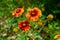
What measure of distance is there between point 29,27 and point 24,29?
0.07m

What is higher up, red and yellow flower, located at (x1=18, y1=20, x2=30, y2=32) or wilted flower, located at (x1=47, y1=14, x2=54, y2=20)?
wilted flower, located at (x1=47, y1=14, x2=54, y2=20)

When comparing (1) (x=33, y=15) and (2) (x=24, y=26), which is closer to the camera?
(2) (x=24, y=26)

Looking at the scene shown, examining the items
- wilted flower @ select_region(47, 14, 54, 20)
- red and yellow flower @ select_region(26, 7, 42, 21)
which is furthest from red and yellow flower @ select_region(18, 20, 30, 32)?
wilted flower @ select_region(47, 14, 54, 20)

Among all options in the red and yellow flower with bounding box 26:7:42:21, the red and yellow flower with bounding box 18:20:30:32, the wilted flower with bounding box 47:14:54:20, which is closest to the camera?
the red and yellow flower with bounding box 18:20:30:32

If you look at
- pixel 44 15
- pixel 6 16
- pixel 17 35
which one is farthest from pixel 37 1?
pixel 17 35

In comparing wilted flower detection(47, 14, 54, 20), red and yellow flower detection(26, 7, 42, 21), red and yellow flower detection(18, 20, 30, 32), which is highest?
wilted flower detection(47, 14, 54, 20)

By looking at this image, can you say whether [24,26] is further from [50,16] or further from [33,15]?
[50,16]

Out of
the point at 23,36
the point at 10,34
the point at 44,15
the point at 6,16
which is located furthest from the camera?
the point at 6,16

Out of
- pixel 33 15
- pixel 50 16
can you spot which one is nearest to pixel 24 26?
pixel 33 15

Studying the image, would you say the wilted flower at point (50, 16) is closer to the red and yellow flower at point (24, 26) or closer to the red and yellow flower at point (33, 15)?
the red and yellow flower at point (33, 15)

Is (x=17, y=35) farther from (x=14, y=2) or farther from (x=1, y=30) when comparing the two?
(x=14, y=2)

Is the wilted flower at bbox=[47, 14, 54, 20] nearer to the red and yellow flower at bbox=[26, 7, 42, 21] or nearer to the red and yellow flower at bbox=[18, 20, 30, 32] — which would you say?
→ the red and yellow flower at bbox=[26, 7, 42, 21]

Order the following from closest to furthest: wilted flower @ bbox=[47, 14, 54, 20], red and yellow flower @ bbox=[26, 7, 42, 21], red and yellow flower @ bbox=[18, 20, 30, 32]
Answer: red and yellow flower @ bbox=[18, 20, 30, 32]
red and yellow flower @ bbox=[26, 7, 42, 21]
wilted flower @ bbox=[47, 14, 54, 20]

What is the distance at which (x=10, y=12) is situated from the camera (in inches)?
148
